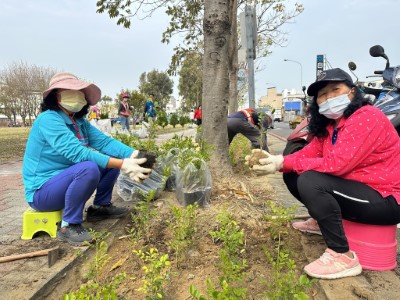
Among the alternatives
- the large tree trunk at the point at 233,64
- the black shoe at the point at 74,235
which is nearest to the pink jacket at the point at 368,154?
the black shoe at the point at 74,235

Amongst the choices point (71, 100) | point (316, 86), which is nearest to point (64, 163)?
point (71, 100)

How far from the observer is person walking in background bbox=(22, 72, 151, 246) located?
2.58 metres

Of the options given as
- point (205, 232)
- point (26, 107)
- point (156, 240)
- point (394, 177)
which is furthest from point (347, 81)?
point (26, 107)

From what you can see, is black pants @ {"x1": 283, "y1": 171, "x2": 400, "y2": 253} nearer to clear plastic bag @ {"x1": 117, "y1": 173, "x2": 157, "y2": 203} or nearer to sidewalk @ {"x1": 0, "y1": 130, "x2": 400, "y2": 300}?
sidewalk @ {"x1": 0, "y1": 130, "x2": 400, "y2": 300}

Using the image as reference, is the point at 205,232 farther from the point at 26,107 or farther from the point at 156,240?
the point at 26,107

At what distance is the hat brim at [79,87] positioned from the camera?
8.91ft

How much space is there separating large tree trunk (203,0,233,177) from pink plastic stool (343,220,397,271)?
2.07 m

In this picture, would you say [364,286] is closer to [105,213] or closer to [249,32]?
A: [105,213]

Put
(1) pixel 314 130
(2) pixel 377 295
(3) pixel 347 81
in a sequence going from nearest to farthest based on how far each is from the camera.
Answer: (2) pixel 377 295, (3) pixel 347 81, (1) pixel 314 130

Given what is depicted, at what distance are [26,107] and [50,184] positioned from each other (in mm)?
51490

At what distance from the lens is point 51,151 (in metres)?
2.69

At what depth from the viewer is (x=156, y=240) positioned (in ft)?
8.75

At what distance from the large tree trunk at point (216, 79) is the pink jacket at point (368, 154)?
199 centimetres

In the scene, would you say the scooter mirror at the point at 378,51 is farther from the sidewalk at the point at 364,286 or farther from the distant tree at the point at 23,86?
the distant tree at the point at 23,86
